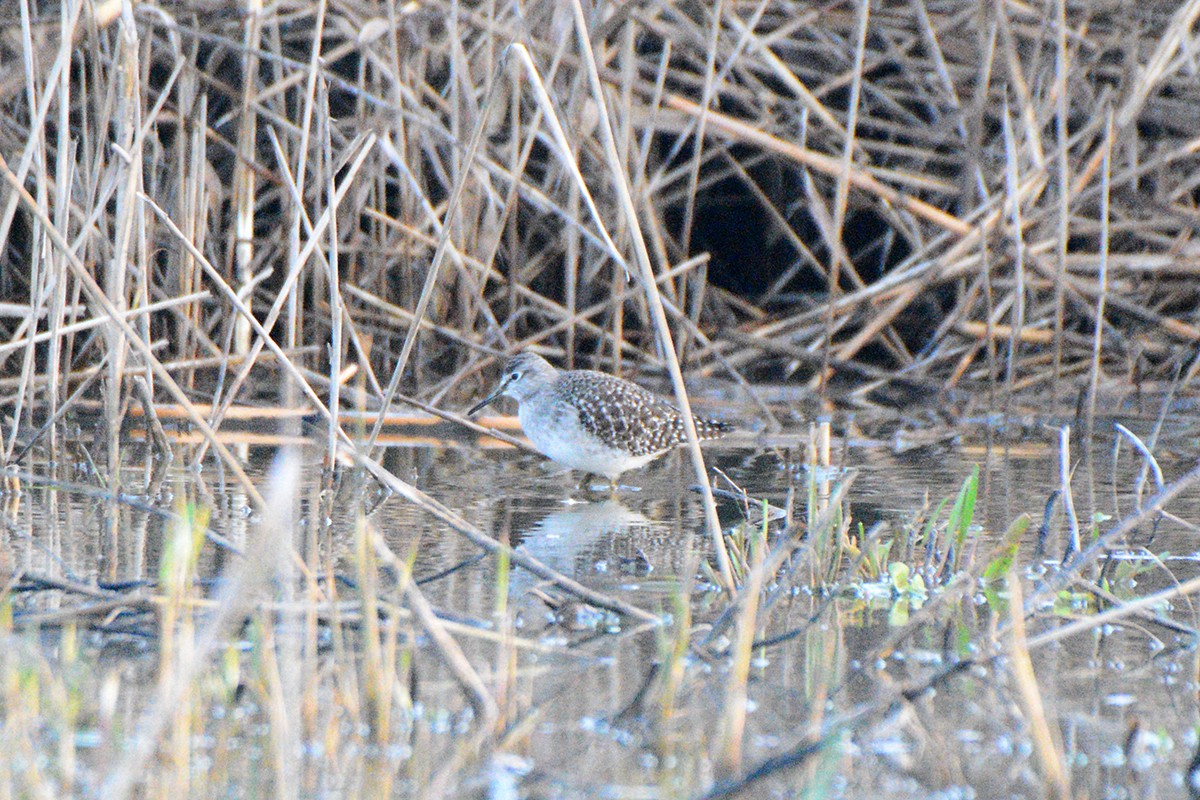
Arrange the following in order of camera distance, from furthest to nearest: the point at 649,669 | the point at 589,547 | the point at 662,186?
the point at 662,186
the point at 589,547
the point at 649,669

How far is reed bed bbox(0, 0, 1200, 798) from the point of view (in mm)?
2609

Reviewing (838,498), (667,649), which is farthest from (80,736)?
(838,498)

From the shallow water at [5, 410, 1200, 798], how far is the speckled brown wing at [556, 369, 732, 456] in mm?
605

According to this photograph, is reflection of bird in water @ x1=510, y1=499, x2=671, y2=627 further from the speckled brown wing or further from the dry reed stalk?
the dry reed stalk

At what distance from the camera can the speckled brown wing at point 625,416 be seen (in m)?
5.59

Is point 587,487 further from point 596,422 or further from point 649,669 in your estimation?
point 649,669

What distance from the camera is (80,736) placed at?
255 cm

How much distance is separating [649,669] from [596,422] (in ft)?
8.36

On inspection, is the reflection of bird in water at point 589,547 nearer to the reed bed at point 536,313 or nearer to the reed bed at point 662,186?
the reed bed at point 536,313

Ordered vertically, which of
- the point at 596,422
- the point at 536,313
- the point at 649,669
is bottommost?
the point at 649,669

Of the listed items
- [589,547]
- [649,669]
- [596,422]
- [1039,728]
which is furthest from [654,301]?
[596,422]

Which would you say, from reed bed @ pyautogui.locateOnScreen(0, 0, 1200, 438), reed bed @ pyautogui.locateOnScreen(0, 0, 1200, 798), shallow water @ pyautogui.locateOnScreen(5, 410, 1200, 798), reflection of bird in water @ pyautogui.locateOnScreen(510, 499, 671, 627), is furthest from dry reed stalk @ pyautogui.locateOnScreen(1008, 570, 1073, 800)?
reed bed @ pyautogui.locateOnScreen(0, 0, 1200, 438)

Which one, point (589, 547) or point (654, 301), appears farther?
point (589, 547)

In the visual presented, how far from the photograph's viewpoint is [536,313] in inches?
298
